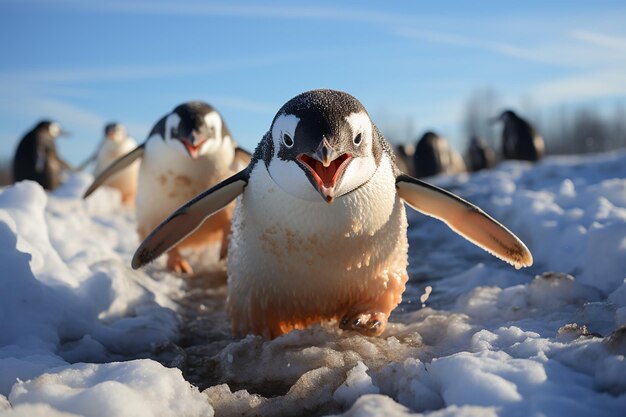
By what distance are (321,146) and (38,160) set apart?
9.09 metres

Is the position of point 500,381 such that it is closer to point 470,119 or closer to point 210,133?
point 210,133

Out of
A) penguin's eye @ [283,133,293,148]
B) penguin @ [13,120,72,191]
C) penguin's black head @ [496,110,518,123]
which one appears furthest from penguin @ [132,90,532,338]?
penguin's black head @ [496,110,518,123]

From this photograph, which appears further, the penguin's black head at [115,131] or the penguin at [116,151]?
the penguin's black head at [115,131]

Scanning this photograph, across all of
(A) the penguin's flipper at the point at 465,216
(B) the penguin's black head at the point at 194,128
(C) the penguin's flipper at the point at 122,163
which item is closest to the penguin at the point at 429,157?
(C) the penguin's flipper at the point at 122,163

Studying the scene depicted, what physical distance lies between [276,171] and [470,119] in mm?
62506

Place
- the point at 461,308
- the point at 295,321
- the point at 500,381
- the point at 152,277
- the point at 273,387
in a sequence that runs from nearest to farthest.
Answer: the point at 500,381 < the point at 273,387 < the point at 295,321 < the point at 461,308 < the point at 152,277

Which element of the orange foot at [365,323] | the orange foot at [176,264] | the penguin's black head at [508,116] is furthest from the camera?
the penguin's black head at [508,116]

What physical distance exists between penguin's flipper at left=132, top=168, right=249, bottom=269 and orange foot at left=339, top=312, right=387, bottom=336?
2.52 ft

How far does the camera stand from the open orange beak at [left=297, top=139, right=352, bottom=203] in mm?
2225

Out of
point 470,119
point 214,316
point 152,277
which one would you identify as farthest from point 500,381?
point 470,119

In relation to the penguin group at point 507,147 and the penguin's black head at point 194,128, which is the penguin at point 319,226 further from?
the penguin group at point 507,147

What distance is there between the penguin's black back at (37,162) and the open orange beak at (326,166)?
28.3 ft

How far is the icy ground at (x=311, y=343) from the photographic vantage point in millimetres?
1848

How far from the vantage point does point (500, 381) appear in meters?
1.83
